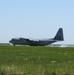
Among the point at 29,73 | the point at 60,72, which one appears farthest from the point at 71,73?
the point at 29,73

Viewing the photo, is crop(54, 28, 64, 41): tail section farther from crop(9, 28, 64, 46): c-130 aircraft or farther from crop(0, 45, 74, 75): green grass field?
crop(0, 45, 74, 75): green grass field

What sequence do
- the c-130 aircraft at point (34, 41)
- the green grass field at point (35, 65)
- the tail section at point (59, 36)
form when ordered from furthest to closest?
the tail section at point (59, 36) < the c-130 aircraft at point (34, 41) < the green grass field at point (35, 65)

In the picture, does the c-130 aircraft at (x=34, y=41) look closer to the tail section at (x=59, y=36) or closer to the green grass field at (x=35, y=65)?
the tail section at (x=59, y=36)

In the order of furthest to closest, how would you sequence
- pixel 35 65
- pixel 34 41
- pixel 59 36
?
pixel 59 36
pixel 34 41
pixel 35 65

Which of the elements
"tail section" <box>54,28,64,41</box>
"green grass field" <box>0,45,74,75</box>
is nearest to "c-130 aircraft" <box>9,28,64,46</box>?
"tail section" <box>54,28,64,41</box>

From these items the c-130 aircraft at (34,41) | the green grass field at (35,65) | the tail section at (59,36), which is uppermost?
the tail section at (59,36)

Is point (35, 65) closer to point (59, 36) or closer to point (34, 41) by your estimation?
point (34, 41)

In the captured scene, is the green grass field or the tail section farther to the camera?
the tail section

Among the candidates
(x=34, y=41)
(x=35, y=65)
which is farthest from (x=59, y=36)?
(x=35, y=65)

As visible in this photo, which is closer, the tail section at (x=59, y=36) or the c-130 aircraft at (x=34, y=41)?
the c-130 aircraft at (x=34, y=41)

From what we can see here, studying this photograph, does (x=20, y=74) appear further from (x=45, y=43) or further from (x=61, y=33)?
(x=61, y=33)

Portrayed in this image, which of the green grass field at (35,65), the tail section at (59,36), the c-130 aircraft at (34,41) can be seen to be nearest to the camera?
the green grass field at (35,65)

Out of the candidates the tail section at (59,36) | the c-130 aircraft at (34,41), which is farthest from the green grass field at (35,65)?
the tail section at (59,36)

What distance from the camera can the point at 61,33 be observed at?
164625 mm
